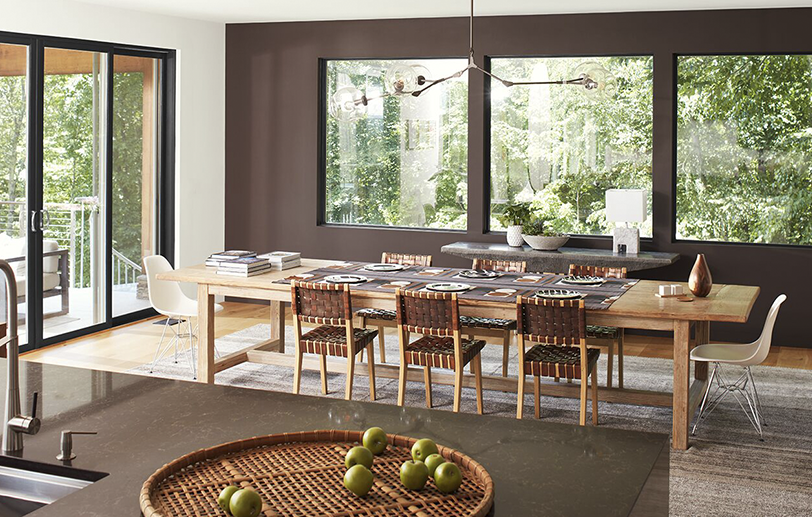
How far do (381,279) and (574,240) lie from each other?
2914 mm

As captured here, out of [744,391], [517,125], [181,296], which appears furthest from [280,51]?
[744,391]

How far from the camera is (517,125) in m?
8.51

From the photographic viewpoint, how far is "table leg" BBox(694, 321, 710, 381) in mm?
5793

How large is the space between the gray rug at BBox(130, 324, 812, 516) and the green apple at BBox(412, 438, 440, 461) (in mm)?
2425

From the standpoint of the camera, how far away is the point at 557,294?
5352mm

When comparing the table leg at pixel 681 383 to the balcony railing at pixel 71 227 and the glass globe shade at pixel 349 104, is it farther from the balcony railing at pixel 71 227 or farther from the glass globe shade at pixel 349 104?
the balcony railing at pixel 71 227

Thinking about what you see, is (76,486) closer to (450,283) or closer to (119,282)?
(450,283)

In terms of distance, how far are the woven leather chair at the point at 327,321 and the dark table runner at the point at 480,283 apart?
0.19 m

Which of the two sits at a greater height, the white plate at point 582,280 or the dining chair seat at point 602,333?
the white plate at point 582,280

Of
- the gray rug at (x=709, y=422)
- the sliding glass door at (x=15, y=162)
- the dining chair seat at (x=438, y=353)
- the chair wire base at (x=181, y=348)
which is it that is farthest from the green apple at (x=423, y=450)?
the sliding glass door at (x=15, y=162)

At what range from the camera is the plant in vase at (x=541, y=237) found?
26.1ft

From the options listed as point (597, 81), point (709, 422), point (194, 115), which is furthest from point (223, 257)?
point (709, 422)

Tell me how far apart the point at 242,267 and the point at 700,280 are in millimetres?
2964

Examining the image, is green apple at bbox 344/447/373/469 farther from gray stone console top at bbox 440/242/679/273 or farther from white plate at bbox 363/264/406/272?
gray stone console top at bbox 440/242/679/273
